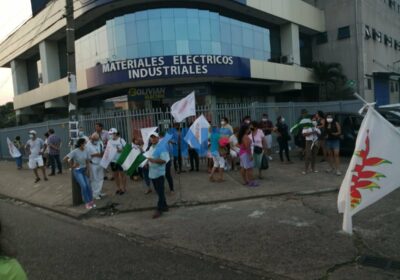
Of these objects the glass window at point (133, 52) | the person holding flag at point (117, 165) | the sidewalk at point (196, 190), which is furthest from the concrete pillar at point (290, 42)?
the person holding flag at point (117, 165)

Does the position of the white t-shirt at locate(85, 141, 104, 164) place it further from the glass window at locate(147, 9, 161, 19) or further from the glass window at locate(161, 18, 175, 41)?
the glass window at locate(147, 9, 161, 19)

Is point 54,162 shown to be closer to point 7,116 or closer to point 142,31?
point 142,31

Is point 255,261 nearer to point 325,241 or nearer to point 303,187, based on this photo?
point 325,241

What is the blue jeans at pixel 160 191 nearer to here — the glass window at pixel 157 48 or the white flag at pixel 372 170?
the white flag at pixel 372 170

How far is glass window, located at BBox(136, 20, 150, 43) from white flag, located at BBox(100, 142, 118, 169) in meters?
13.1

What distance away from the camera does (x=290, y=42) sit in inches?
→ 1156

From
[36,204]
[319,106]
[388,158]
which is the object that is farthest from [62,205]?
[319,106]

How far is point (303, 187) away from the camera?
991 cm

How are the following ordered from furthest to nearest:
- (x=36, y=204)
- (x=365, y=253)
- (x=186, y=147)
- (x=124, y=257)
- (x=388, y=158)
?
(x=186, y=147)
(x=36, y=204)
(x=124, y=257)
(x=365, y=253)
(x=388, y=158)

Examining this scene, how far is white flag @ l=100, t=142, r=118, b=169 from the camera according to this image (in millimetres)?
10312

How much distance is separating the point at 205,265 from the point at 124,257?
1.26 metres

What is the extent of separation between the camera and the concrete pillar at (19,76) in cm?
3644

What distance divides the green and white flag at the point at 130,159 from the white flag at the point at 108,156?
0.26 m

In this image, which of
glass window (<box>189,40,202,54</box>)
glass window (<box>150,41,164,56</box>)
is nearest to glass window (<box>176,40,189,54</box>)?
glass window (<box>189,40,202,54</box>)
